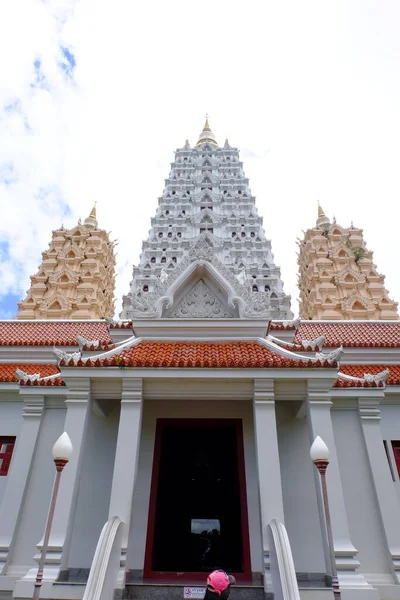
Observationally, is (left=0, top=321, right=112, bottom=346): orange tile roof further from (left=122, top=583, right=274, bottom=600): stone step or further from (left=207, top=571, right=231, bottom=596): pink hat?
(left=207, top=571, right=231, bottom=596): pink hat

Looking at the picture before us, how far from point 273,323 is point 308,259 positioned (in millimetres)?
23988

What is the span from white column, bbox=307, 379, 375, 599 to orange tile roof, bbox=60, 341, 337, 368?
22.4 inches

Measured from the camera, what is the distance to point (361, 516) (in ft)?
26.2

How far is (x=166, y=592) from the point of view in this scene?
6566mm

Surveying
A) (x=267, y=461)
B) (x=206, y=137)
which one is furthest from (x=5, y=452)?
(x=206, y=137)

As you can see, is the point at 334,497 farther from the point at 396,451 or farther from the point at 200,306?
the point at 200,306

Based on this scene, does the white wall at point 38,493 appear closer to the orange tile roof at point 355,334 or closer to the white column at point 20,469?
the white column at point 20,469

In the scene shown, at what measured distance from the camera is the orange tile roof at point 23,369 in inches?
401

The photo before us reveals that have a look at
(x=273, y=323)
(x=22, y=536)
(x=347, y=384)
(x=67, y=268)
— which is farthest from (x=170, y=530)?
(x=67, y=268)

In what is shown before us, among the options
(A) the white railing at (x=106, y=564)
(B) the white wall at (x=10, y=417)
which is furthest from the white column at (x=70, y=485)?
(B) the white wall at (x=10, y=417)

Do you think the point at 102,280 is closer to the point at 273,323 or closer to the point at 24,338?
the point at 24,338

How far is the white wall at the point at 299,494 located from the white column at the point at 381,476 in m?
1.15

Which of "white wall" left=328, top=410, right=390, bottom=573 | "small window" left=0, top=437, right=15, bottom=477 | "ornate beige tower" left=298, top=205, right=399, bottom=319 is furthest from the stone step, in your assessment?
"ornate beige tower" left=298, top=205, right=399, bottom=319

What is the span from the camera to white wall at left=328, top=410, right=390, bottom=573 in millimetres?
7637
